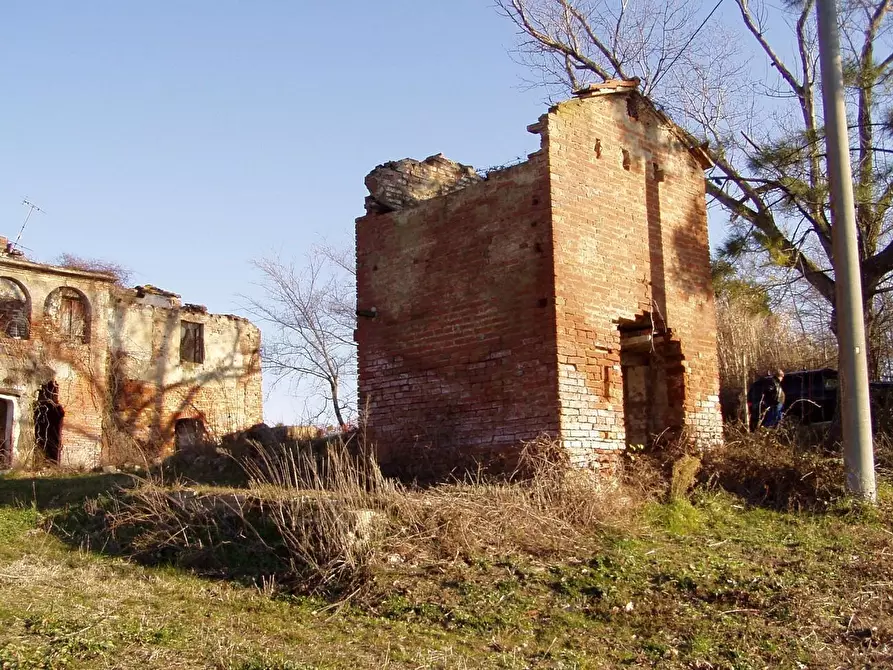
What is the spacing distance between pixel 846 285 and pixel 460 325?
4223mm

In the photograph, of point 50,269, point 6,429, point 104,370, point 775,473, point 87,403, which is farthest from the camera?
point 104,370

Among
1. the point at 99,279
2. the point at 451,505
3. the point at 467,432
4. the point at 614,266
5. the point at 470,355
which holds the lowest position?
the point at 451,505

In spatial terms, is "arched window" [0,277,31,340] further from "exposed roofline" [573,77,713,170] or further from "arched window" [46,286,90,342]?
"exposed roofline" [573,77,713,170]

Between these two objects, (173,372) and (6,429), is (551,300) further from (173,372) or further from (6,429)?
(173,372)

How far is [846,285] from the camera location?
9.70m

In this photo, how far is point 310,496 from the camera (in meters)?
8.01

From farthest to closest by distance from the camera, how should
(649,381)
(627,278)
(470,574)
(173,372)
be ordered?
(173,372), (649,381), (627,278), (470,574)

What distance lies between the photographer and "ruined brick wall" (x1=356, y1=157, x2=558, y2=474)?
998 cm

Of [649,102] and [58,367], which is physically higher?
[649,102]

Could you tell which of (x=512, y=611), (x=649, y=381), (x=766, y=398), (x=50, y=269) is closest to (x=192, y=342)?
(x=50, y=269)

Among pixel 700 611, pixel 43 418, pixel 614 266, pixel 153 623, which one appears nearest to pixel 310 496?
pixel 153 623

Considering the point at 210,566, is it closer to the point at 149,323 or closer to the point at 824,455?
the point at 824,455

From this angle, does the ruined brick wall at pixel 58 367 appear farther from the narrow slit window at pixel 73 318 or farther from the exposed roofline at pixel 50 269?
the narrow slit window at pixel 73 318

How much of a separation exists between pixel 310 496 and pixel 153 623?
2066mm
